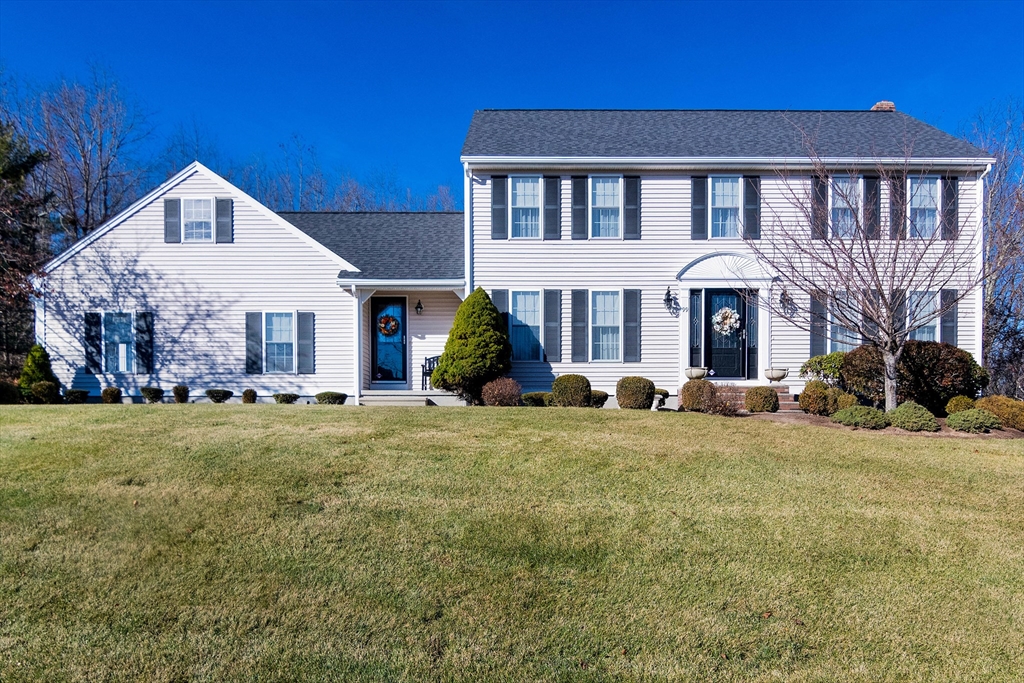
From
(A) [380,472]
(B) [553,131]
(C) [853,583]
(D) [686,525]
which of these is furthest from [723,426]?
(B) [553,131]

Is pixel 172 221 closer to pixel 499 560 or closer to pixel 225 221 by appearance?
pixel 225 221

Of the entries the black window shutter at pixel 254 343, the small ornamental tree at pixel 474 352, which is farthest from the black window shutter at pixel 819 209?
the black window shutter at pixel 254 343

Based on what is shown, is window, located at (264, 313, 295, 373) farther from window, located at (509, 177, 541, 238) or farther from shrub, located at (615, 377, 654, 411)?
shrub, located at (615, 377, 654, 411)

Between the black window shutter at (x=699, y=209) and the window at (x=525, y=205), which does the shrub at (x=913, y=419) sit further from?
the window at (x=525, y=205)

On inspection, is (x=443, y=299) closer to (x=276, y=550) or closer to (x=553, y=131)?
Answer: (x=553, y=131)

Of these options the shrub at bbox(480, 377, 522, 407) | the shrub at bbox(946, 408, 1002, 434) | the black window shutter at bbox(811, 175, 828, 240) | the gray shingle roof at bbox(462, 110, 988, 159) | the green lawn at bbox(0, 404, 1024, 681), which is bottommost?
the green lawn at bbox(0, 404, 1024, 681)

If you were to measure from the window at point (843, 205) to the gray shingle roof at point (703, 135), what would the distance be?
695 millimetres

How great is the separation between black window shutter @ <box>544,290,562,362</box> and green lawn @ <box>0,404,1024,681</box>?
235 inches

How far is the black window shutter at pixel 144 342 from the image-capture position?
14.0 meters

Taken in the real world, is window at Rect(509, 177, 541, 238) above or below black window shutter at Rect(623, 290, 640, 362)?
above

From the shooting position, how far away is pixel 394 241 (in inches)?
626

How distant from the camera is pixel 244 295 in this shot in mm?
14195

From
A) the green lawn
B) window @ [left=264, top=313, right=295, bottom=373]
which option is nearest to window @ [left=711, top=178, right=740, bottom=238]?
the green lawn

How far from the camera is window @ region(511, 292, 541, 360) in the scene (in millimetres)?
13539
